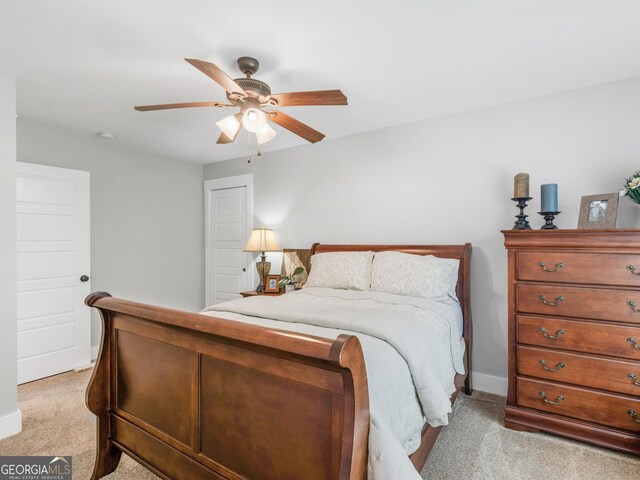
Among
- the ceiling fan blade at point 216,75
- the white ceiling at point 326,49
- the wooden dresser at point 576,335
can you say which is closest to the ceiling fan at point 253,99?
the ceiling fan blade at point 216,75

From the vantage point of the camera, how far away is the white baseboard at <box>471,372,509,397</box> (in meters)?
2.84

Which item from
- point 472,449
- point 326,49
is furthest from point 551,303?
point 326,49

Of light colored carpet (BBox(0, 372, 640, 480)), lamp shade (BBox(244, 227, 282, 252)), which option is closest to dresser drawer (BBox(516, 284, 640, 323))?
light colored carpet (BBox(0, 372, 640, 480))

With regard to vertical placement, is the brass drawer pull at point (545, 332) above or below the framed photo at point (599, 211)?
below

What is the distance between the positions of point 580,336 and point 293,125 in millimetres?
2301

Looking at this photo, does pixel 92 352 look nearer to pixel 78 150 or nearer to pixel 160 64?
pixel 78 150

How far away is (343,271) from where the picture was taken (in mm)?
3104

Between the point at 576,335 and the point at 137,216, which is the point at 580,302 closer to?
the point at 576,335

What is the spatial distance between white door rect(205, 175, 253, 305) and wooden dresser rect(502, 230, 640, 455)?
3.21 meters

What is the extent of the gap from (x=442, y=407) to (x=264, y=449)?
0.80 metres

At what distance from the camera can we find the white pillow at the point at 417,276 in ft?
8.59

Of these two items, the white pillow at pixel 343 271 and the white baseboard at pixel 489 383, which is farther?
the white pillow at pixel 343 271

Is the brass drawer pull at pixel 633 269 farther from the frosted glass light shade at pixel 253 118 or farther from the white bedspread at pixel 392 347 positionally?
the frosted glass light shade at pixel 253 118

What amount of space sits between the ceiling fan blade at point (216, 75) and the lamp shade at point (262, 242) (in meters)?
2.15
